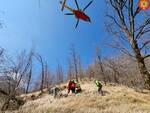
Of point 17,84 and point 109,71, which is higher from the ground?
point 109,71

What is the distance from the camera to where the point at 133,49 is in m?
8.71

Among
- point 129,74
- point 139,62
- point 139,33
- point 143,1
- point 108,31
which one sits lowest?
point 143,1

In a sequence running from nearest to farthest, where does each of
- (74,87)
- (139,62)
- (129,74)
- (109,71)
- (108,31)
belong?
(139,62) < (108,31) < (74,87) < (129,74) < (109,71)

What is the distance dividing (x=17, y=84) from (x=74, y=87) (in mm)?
7573

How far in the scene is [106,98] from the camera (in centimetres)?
2925

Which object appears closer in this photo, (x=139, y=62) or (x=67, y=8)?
(x=67, y=8)

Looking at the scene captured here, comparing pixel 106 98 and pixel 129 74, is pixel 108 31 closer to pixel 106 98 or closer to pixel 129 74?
pixel 106 98

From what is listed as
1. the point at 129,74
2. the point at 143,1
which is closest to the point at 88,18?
the point at 143,1

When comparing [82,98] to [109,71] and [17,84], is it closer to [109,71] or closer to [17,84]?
[17,84]

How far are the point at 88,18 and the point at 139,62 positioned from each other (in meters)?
6.35

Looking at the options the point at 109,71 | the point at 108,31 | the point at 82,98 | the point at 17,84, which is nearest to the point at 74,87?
the point at 82,98

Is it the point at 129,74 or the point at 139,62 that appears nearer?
the point at 139,62

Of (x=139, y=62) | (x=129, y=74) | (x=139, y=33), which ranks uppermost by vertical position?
(x=129, y=74)

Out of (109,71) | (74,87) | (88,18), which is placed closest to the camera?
(88,18)
